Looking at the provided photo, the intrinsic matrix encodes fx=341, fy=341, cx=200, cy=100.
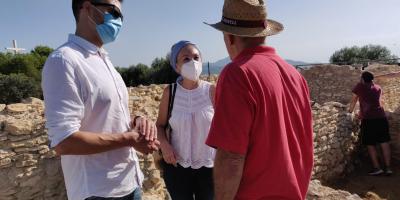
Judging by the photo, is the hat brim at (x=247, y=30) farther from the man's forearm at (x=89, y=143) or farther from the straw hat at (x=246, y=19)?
the man's forearm at (x=89, y=143)

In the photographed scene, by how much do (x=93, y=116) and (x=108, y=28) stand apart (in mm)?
499

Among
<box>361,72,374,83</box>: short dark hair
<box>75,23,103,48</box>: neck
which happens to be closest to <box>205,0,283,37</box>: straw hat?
<box>75,23,103,48</box>: neck

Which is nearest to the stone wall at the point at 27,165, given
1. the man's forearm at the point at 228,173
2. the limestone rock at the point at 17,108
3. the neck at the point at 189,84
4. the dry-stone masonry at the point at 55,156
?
the dry-stone masonry at the point at 55,156

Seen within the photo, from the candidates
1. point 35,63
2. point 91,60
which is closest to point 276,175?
point 91,60

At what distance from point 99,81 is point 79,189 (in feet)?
1.72

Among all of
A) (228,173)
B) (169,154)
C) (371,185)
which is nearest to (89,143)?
(228,173)

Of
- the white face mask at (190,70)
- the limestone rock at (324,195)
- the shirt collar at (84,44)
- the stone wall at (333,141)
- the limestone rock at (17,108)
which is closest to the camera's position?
the shirt collar at (84,44)

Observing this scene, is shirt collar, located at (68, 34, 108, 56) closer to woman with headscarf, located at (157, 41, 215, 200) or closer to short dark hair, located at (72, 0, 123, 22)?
short dark hair, located at (72, 0, 123, 22)

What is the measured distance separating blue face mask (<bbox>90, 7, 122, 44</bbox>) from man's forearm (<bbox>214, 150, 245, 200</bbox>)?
2.94ft

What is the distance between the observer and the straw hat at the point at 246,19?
162 cm

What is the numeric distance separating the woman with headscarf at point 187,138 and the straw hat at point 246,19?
1061 mm

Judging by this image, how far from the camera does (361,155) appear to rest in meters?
8.00

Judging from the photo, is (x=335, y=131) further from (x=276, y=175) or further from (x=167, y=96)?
(x=276, y=175)

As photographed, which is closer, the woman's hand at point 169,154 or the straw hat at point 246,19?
the straw hat at point 246,19
